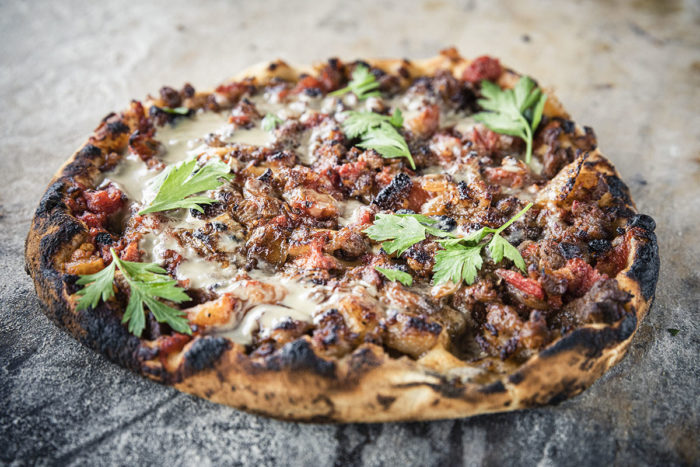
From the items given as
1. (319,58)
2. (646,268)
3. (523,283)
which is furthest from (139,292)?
(319,58)

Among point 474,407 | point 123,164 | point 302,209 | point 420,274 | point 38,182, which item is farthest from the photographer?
point 38,182

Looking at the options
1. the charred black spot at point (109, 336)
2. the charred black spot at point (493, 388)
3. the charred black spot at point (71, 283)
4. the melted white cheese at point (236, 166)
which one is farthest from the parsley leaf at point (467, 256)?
the charred black spot at point (71, 283)

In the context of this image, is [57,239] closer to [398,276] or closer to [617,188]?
[398,276]

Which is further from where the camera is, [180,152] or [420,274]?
[180,152]

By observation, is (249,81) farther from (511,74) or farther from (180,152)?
(511,74)

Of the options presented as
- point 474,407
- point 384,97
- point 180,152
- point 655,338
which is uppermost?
point 180,152

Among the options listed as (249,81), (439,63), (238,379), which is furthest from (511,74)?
(238,379)

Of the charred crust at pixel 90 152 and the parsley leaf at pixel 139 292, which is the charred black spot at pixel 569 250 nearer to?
the parsley leaf at pixel 139 292
